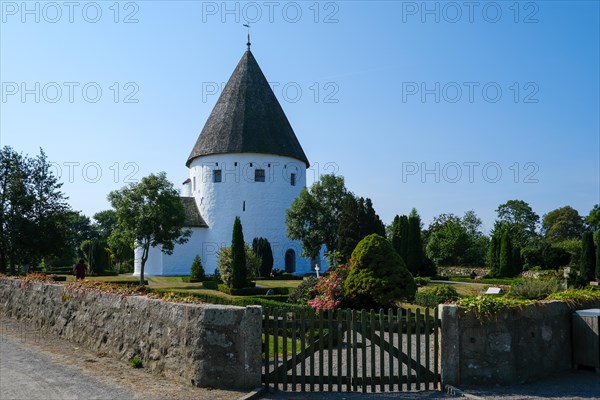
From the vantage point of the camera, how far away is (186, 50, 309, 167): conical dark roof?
46906 millimetres

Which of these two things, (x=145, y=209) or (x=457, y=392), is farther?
(x=145, y=209)

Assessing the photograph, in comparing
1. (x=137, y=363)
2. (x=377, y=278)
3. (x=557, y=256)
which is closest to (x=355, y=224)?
(x=377, y=278)

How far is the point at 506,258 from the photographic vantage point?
41781mm

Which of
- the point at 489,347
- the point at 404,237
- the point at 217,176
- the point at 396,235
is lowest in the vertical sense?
the point at 489,347

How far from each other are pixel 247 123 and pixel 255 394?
41258mm

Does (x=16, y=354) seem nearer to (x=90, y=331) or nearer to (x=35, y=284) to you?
(x=90, y=331)

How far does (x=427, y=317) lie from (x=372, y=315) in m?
0.84

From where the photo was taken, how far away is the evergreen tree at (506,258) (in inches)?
1640

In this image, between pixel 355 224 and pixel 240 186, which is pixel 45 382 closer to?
pixel 355 224

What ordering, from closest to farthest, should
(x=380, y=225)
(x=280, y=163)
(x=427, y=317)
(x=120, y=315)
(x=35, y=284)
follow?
1. (x=427, y=317)
2. (x=120, y=315)
3. (x=35, y=284)
4. (x=380, y=225)
5. (x=280, y=163)

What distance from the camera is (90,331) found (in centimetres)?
1078

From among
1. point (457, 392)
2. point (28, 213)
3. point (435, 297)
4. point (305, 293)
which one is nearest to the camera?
point (457, 392)

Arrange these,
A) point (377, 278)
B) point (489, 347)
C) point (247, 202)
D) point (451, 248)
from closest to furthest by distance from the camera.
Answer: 1. point (489, 347)
2. point (377, 278)
3. point (247, 202)
4. point (451, 248)

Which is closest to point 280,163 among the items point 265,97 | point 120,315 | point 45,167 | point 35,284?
point 265,97
